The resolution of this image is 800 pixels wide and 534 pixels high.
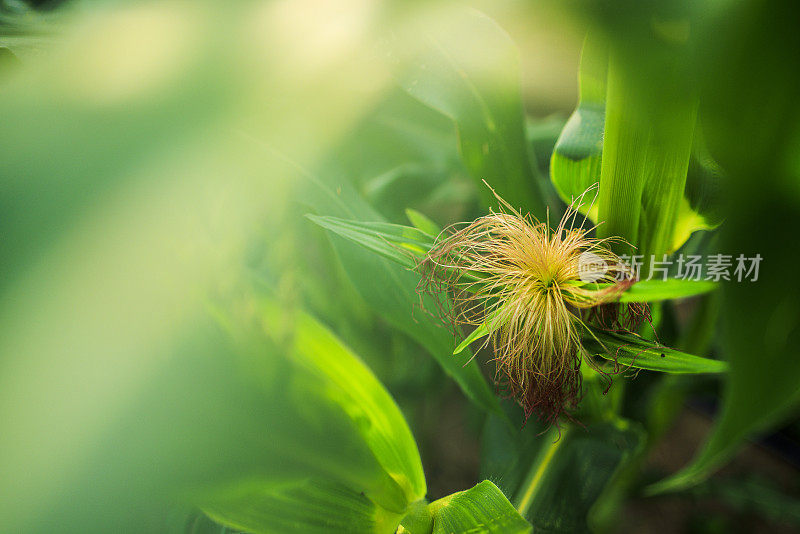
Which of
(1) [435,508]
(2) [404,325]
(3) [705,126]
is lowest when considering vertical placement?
(1) [435,508]

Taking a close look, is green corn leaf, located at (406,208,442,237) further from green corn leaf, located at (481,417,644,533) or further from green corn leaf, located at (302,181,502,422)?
green corn leaf, located at (481,417,644,533)

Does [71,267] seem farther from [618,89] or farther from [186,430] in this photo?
[618,89]

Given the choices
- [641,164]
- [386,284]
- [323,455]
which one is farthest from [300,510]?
[641,164]

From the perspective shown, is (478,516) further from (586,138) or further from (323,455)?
(586,138)

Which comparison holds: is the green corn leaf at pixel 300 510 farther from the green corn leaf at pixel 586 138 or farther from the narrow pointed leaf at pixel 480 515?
the green corn leaf at pixel 586 138

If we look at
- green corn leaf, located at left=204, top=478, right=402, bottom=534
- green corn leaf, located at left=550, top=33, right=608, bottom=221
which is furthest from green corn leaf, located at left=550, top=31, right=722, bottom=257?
green corn leaf, located at left=204, top=478, right=402, bottom=534

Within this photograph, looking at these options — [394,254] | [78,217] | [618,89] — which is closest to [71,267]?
[78,217]

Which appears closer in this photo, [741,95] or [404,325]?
[741,95]
